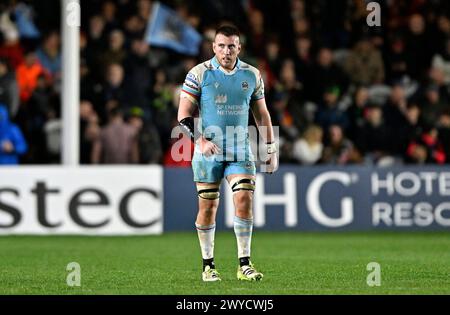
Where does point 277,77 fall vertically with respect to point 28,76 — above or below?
above

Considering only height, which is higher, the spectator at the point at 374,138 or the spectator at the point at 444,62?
the spectator at the point at 444,62

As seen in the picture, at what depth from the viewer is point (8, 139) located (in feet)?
56.9

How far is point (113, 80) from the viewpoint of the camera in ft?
60.7

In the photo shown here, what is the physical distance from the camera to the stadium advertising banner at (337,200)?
17.2m

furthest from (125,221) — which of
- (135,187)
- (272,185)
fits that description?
(272,185)

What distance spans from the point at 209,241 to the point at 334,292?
1.49m

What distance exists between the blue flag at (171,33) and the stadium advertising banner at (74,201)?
131 inches

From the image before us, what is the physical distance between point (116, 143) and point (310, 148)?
121 inches

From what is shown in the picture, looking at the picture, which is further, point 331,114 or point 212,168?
point 331,114

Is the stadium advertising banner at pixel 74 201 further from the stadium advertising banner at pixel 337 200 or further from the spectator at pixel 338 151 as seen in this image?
the spectator at pixel 338 151

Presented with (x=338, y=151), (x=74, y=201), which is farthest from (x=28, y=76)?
(x=338, y=151)

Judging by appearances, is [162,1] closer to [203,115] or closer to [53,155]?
[53,155]

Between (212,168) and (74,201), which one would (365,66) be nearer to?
(74,201)

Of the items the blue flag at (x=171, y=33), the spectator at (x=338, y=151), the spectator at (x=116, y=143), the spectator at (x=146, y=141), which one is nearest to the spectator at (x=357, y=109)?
the spectator at (x=338, y=151)
